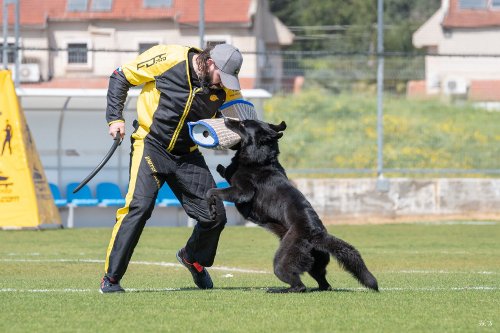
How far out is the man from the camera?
7.13 meters

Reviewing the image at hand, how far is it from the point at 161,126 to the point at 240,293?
1.30m

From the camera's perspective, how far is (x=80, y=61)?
17375 millimetres

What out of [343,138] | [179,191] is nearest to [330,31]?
[343,138]

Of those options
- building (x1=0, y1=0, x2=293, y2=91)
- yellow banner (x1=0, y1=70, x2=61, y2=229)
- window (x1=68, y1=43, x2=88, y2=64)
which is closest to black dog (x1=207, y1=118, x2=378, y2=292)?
yellow banner (x1=0, y1=70, x2=61, y2=229)

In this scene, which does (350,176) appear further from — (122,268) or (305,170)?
(122,268)

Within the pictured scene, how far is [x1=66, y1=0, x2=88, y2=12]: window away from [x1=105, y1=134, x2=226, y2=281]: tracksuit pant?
13.1 meters

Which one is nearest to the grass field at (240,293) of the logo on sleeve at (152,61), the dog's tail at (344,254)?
the dog's tail at (344,254)

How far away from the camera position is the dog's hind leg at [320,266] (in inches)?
273

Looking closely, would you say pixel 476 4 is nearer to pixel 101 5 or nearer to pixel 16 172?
pixel 101 5

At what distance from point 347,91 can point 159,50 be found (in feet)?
41.9

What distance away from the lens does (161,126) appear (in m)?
7.16

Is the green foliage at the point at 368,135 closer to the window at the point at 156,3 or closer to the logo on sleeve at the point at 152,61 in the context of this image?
the window at the point at 156,3

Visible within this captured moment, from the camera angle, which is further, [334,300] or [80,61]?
[80,61]

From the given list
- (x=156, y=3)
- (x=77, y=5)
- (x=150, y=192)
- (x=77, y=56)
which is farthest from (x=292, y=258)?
(x=77, y=5)
